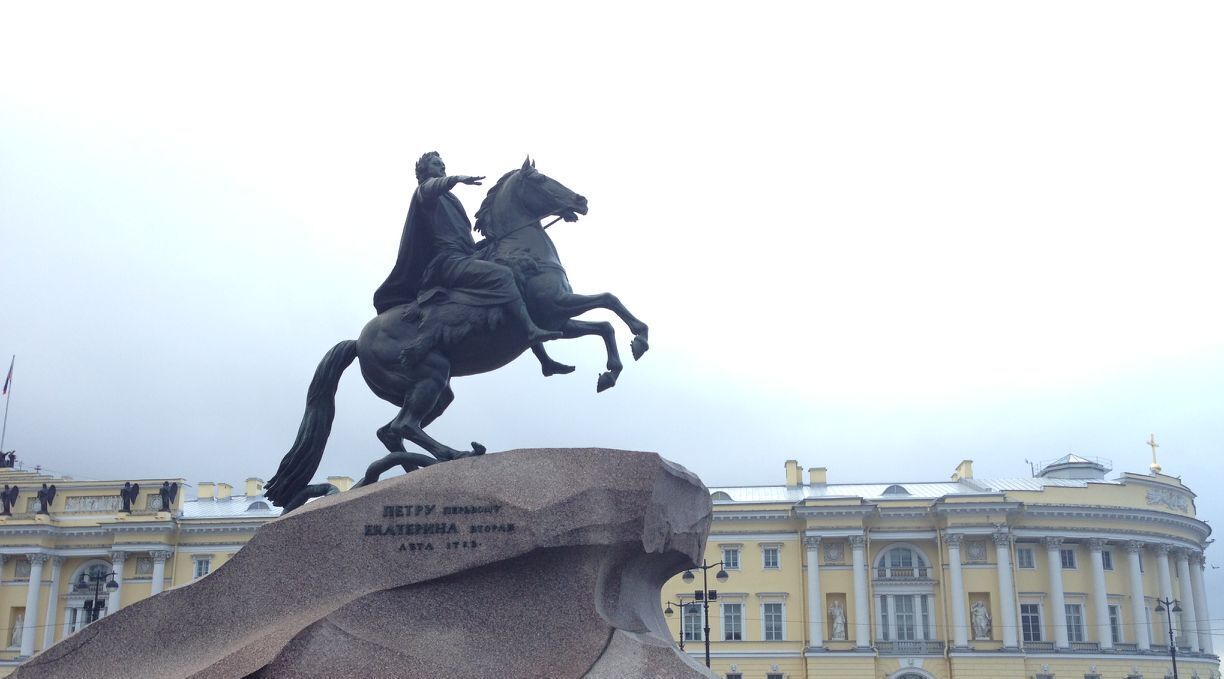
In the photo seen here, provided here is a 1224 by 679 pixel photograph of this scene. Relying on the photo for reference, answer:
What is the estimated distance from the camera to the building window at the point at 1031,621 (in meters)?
59.8

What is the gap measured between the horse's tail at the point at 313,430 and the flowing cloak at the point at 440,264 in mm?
599

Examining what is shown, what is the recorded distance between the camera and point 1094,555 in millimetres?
61469

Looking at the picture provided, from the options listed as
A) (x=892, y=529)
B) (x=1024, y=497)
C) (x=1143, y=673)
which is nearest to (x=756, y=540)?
(x=892, y=529)

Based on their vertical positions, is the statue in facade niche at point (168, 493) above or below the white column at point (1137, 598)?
above

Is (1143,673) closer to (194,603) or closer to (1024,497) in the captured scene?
(1024,497)

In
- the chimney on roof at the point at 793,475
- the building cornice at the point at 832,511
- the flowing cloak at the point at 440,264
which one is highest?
the chimney on roof at the point at 793,475

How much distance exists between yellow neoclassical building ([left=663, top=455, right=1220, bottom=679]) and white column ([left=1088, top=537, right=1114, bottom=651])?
0.24ft

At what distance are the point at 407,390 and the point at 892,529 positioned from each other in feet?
182

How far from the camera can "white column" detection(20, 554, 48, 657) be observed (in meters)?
62.8

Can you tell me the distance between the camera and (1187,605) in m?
65.2

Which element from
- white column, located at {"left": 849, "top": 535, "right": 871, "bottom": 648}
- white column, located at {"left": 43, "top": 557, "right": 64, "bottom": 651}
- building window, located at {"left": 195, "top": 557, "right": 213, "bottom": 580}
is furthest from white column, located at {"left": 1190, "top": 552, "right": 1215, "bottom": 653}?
white column, located at {"left": 43, "top": 557, "right": 64, "bottom": 651}

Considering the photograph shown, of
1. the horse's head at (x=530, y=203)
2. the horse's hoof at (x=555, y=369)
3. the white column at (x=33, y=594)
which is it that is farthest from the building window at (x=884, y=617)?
the horse's head at (x=530, y=203)

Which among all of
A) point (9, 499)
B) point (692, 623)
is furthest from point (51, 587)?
point (692, 623)

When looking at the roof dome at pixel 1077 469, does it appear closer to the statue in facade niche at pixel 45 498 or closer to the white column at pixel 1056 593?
the white column at pixel 1056 593
